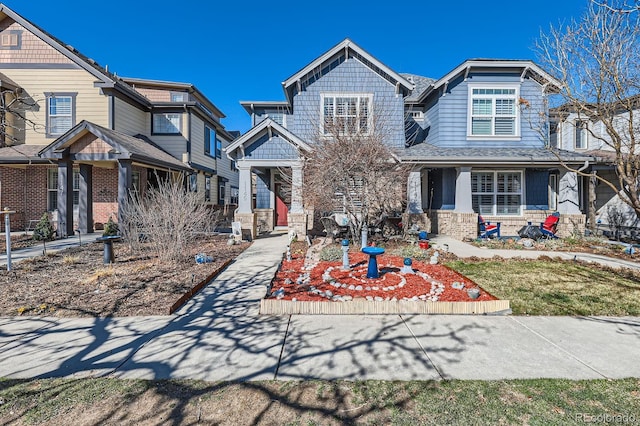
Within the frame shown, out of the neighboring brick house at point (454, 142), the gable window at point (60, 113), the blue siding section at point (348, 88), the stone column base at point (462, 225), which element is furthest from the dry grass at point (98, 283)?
the stone column base at point (462, 225)

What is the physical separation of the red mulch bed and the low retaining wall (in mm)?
241

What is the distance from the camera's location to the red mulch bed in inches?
200

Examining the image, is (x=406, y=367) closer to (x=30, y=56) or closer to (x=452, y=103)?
(x=452, y=103)

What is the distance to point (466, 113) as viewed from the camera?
1302cm

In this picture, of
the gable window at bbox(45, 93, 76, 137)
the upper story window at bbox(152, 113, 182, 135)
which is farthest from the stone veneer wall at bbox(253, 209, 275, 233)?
the gable window at bbox(45, 93, 76, 137)

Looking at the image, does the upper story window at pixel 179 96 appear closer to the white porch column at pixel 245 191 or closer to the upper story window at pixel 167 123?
the upper story window at pixel 167 123

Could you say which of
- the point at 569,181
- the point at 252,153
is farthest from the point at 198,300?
the point at 569,181

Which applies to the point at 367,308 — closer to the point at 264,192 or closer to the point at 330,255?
the point at 330,255

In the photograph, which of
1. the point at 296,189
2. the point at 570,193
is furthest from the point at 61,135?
the point at 570,193

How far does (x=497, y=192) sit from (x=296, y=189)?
9361 mm

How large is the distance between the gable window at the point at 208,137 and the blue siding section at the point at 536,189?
18.3 meters

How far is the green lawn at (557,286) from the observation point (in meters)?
4.81

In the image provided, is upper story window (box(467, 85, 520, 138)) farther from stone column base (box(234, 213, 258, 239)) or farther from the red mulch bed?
stone column base (box(234, 213, 258, 239))

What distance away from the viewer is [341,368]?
3.12m
